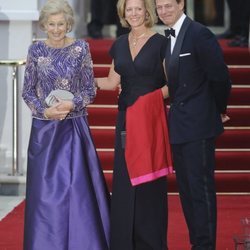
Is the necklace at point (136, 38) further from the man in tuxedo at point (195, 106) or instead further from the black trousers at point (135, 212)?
the black trousers at point (135, 212)

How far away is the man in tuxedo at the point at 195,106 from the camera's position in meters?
5.99

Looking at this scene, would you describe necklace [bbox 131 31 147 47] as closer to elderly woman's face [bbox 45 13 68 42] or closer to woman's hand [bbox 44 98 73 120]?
elderly woman's face [bbox 45 13 68 42]

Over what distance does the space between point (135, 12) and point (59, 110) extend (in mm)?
755

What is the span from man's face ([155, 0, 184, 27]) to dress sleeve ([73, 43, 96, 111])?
548 millimetres

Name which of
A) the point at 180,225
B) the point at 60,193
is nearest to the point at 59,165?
the point at 60,193

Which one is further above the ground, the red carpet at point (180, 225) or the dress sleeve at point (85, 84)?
the dress sleeve at point (85, 84)

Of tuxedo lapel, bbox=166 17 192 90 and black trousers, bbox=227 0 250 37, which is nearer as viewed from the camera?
tuxedo lapel, bbox=166 17 192 90

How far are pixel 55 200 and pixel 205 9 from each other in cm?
808

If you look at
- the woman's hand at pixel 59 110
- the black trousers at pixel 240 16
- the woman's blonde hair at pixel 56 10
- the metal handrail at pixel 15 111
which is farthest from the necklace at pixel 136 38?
the black trousers at pixel 240 16

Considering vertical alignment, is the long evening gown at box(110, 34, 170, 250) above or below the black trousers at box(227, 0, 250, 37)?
below

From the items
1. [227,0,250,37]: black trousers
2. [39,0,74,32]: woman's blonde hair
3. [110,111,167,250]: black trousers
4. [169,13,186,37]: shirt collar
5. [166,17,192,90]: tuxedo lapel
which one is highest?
[227,0,250,37]: black trousers

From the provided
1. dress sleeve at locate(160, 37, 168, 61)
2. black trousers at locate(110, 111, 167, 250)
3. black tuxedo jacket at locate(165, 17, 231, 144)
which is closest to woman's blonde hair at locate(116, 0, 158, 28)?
dress sleeve at locate(160, 37, 168, 61)

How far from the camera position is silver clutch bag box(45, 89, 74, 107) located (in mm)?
6176

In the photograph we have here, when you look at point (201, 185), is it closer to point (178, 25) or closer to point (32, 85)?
point (178, 25)
